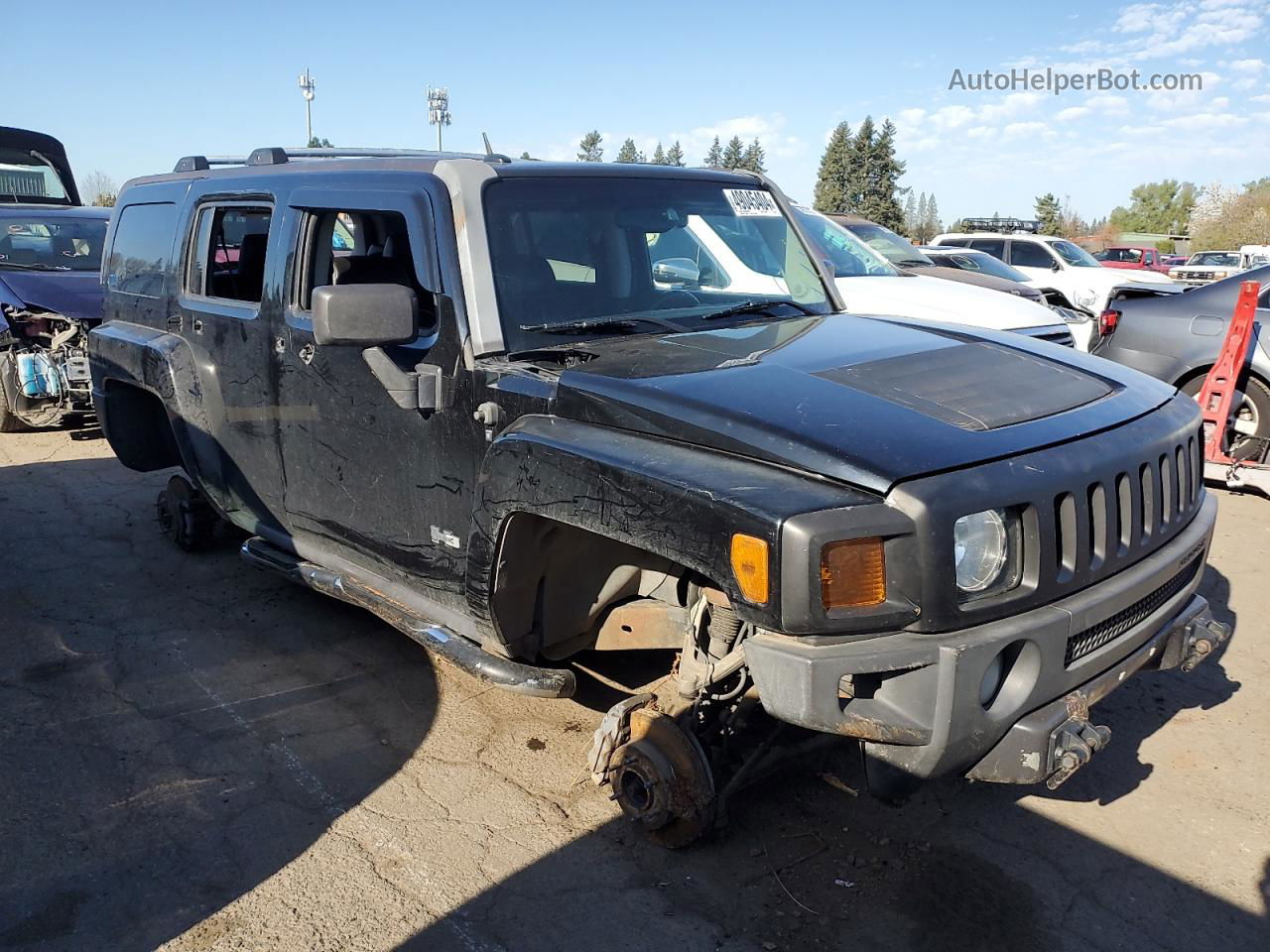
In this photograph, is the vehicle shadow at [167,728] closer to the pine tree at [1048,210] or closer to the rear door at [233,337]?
the rear door at [233,337]

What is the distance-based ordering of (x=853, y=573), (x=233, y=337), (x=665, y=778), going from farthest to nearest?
(x=233, y=337) → (x=665, y=778) → (x=853, y=573)

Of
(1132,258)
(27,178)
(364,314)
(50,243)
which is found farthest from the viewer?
(1132,258)

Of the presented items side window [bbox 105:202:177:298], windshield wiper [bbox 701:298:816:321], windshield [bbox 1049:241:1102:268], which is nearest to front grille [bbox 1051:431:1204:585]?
windshield wiper [bbox 701:298:816:321]

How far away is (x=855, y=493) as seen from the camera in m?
2.39

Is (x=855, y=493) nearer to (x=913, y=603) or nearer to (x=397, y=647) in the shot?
(x=913, y=603)

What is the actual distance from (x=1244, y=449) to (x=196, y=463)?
6.74m

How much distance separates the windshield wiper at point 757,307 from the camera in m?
3.66

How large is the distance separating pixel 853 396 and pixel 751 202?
176cm

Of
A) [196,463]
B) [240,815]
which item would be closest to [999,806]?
[240,815]

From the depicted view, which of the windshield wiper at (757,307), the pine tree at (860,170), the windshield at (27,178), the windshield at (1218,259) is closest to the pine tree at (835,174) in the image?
the pine tree at (860,170)

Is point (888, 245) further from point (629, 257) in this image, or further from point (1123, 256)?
point (1123, 256)

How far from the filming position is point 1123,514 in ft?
9.11

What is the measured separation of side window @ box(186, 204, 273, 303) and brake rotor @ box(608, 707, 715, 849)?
2519mm

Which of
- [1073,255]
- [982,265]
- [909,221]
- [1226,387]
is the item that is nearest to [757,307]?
[1226,387]
